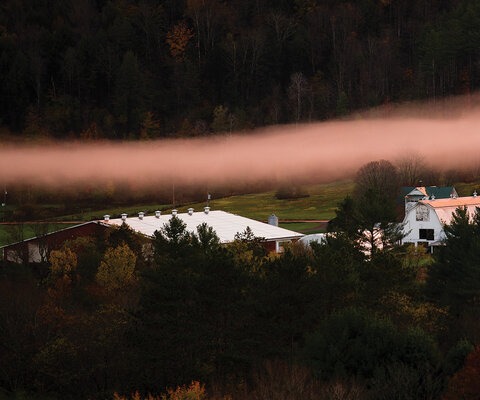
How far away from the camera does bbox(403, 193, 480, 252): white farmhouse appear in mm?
100062

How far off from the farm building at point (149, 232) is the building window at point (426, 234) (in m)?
13.1

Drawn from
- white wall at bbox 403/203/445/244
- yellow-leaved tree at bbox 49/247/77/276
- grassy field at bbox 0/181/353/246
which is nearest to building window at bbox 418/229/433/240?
white wall at bbox 403/203/445/244

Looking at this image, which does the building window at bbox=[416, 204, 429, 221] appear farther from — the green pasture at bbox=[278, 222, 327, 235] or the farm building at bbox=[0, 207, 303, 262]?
the farm building at bbox=[0, 207, 303, 262]

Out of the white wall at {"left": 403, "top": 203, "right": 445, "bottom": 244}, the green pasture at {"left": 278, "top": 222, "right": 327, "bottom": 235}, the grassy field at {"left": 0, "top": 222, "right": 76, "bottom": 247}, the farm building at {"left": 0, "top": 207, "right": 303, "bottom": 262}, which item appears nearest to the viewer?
the farm building at {"left": 0, "top": 207, "right": 303, "bottom": 262}

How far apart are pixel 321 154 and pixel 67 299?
134478 millimetres

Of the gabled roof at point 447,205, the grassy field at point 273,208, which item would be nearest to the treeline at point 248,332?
the gabled roof at point 447,205

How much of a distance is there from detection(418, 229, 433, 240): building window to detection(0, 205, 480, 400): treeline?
3723cm

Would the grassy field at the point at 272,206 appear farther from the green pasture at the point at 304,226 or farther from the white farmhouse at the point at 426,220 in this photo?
the white farmhouse at the point at 426,220

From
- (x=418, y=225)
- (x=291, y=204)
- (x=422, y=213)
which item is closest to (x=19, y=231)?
(x=418, y=225)

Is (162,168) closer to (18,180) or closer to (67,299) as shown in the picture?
(18,180)

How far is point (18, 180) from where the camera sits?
589 ft

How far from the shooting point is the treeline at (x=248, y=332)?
38594 millimetres

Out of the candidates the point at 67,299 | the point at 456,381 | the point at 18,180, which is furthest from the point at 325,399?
the point at 18,180

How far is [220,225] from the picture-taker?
97.2m
